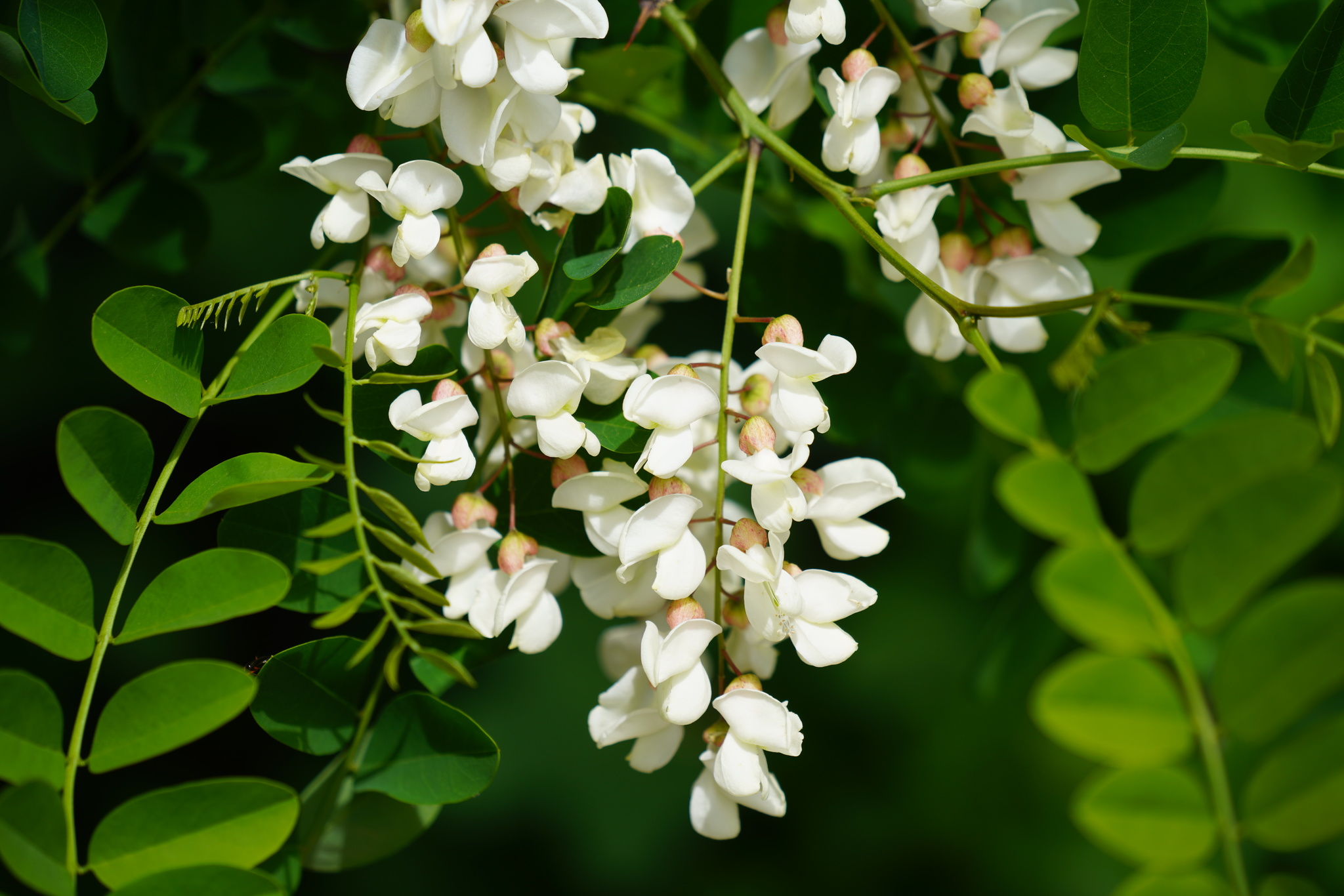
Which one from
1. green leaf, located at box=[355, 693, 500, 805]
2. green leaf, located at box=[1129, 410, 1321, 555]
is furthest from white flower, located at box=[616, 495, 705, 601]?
green leaf, located at box=[1129, 410, 1321, 555]

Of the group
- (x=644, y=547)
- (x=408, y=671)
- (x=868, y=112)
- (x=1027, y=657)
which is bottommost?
(x=1027, y=657)

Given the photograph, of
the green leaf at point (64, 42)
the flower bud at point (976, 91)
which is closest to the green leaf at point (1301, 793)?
the flower bud at point (976, 91)

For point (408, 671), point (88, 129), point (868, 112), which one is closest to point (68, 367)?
point (88, 129)

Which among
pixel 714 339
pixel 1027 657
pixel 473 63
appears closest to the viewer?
pixel 473 63

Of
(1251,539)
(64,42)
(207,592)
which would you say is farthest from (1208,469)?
(64,42)

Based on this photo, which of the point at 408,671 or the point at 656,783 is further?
the point at 656,783

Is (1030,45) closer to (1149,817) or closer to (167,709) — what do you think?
(1149,817)

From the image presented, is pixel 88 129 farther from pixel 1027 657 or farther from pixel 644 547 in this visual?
pixel 1027 657

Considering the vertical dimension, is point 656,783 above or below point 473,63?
below
